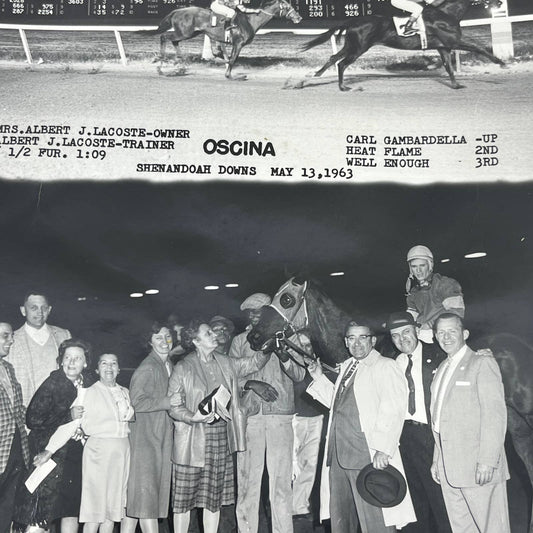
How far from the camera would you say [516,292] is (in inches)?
243

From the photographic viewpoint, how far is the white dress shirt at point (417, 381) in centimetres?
559

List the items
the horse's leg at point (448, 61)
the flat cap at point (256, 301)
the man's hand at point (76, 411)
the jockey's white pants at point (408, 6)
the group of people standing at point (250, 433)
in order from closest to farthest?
the group of people standing at point (250, 433)
the man's hand at point (76, 411)
the flat cap at point (256, 301)
the horse's leg at point (448, 61)
the jockey's white pants at point (408, 6)

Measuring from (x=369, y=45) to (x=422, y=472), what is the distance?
382 centimetres

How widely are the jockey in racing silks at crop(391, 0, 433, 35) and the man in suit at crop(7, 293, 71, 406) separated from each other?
13.3 feet

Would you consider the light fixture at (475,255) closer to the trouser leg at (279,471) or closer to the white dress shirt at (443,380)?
the white dress shirt at (443,380)

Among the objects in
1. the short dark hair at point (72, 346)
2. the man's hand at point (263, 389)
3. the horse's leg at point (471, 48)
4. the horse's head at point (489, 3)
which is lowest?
the man's hand at point (263, 389)

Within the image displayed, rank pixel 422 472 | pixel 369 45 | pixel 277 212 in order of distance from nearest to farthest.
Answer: pixel 422 472 < pixel 277 212 < pixel 369 45

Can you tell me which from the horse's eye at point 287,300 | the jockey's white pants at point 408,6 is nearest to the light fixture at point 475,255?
the horse's eye at point 287,300

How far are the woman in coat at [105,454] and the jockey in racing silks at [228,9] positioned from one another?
3.40 meters

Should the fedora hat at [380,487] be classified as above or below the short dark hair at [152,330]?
below

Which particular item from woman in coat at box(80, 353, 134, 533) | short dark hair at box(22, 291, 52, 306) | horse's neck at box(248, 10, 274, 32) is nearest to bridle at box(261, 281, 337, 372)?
woman in coat at box(80, 353, 134, 533)

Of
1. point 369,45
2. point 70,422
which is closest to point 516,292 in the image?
point 369,45

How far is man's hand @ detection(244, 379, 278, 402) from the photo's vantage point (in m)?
5.61

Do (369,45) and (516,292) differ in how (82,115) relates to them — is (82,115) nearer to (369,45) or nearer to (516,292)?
(369,45)
